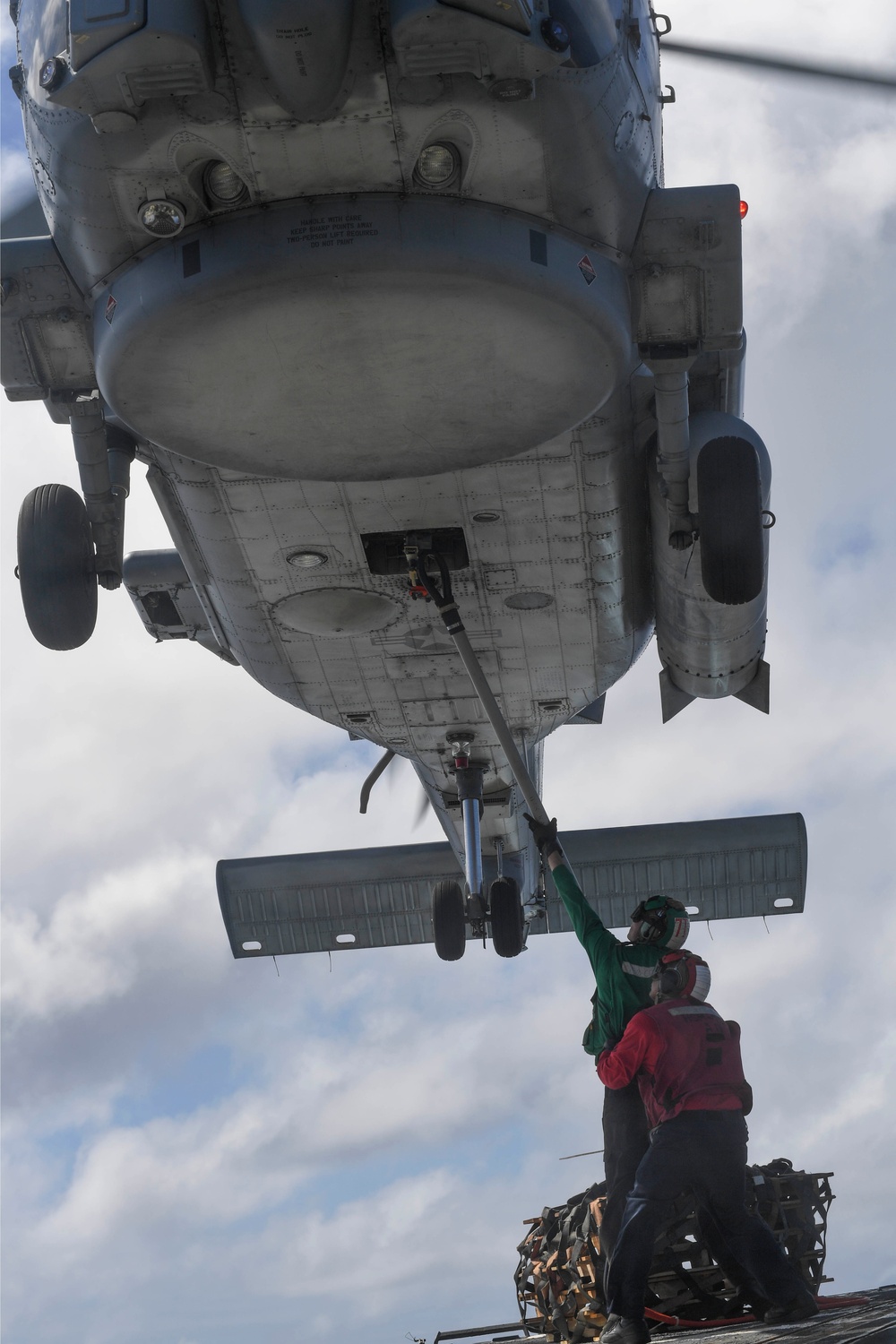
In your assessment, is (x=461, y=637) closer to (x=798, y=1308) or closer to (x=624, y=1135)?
(x=624, y=1135)

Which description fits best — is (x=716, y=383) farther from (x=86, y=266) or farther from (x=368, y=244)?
(x=86, y=266)

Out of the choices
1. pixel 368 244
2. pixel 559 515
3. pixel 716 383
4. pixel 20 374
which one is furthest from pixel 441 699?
pixel 368 244

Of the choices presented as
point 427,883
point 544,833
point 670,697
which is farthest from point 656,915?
point 427,883

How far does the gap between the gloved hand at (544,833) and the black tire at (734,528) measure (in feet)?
6.44

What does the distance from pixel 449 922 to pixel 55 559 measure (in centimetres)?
733

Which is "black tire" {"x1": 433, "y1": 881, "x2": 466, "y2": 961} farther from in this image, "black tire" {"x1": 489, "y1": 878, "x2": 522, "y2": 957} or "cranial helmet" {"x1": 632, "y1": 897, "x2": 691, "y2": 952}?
"cranial helmet" {"x1": 632, "y1": 897, "x2": 691, "y2": 952}

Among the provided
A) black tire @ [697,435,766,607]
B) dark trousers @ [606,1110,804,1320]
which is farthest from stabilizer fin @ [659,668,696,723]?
dark trousers @ [606,1110,804,1320]

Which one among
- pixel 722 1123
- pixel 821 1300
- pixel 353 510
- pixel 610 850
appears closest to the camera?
pixel 722 1123

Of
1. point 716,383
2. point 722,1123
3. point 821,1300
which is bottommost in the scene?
point 821,1300

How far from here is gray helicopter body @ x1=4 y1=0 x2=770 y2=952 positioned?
6293 mm

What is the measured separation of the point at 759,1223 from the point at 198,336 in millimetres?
5130

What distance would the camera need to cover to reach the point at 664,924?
7090mm

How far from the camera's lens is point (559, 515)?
357 inches

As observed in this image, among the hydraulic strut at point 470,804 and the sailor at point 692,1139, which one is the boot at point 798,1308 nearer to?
the sailor at point 692,1139
